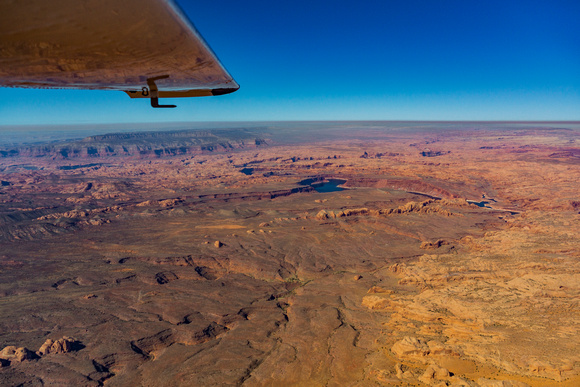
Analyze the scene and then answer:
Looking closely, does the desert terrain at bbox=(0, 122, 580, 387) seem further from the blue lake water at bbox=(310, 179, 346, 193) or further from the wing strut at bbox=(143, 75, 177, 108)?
the blue lake water at bbox=(310, 179, 346, 193)

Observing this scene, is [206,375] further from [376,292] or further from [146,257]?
[146,257]

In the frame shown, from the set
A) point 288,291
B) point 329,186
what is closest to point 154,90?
point 288,291

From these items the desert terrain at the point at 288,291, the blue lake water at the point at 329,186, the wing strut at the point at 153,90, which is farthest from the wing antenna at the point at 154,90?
the blue lake water at the point at 329,186

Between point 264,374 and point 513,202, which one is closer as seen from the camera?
point 264,374

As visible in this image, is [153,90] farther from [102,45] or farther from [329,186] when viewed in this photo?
[329,186]

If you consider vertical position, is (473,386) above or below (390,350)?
above

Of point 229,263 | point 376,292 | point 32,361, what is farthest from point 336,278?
point 32,361
